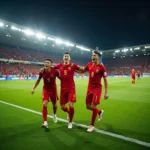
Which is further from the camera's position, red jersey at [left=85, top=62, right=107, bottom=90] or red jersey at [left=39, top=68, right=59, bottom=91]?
red jersey at [left=39, top=68, right=59, bottom=91]

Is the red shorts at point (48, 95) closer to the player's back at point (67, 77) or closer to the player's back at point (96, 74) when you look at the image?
the player's back at point (67, 77)

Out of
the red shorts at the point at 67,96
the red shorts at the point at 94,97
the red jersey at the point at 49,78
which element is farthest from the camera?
the red jersey at the point at 49,78

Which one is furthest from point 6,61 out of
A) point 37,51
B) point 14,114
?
point 14,114

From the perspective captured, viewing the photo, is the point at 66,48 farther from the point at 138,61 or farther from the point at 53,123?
the point at 53,123

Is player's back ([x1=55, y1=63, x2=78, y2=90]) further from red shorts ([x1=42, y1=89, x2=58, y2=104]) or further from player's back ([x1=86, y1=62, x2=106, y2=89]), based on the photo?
player's back ([x1=86, y1=62, x2=106, y2=89])

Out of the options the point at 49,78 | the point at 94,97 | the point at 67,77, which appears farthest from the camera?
the point at 49,78

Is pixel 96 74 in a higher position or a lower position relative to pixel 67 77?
higher

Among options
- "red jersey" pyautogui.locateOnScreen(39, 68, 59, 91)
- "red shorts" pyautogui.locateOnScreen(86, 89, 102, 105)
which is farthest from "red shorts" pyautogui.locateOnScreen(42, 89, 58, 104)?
"red shorts" pyautogui.locateOnScreen(86, 89, 102, 105)

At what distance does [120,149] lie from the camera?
3.68 meters

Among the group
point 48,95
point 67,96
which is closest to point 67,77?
point 67,96

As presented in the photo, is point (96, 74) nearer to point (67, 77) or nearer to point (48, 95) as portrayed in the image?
point (67, 77)

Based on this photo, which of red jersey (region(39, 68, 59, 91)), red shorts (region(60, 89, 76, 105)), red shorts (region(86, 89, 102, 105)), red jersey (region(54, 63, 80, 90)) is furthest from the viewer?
red jersey (region(39, 68, 59, 91))

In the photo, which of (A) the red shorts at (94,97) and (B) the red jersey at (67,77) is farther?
(B) the red jersey at (67,77)

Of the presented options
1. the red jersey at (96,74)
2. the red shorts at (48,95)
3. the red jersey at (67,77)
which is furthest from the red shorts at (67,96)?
the red jersey at (96,74)
